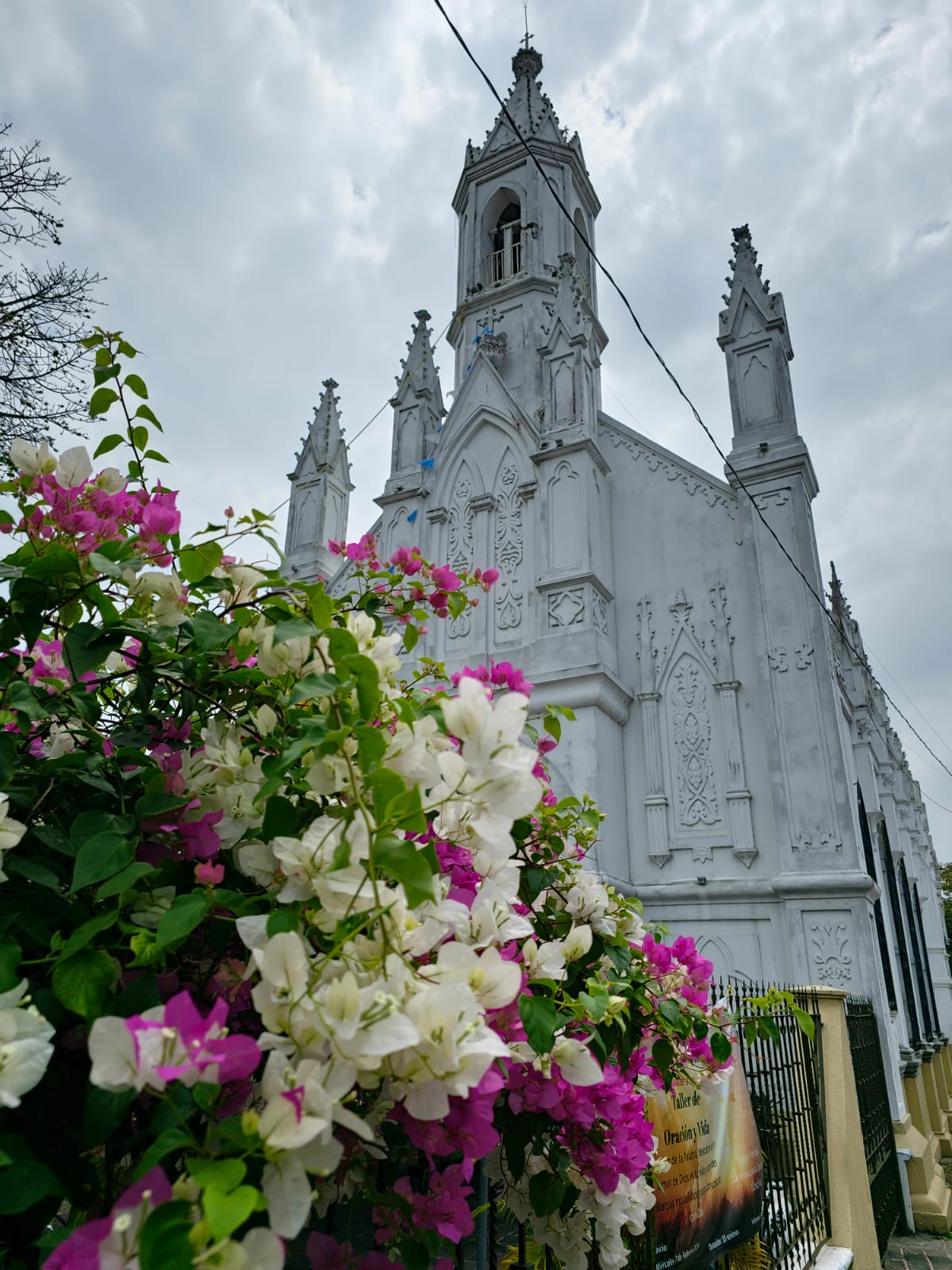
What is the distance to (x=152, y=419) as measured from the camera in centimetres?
152

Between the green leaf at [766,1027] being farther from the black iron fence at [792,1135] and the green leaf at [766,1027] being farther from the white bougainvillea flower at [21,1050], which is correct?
the black iron fence at [792,1135]

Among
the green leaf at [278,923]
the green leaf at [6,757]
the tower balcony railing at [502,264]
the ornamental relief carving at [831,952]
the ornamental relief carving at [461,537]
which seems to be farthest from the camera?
the tower balcony railing at [502,264]

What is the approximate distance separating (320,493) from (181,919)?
43.4 ft

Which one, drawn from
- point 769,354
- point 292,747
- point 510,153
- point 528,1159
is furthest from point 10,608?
point 510,153

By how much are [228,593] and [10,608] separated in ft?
1.05

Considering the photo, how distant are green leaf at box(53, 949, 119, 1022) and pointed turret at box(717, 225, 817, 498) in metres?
10.3

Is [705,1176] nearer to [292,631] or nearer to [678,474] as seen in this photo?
[292,631]

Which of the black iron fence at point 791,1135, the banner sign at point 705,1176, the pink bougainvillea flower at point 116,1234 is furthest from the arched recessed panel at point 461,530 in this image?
the pink bougainvillea flower at point 116,1234

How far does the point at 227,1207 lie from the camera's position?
0.55 m

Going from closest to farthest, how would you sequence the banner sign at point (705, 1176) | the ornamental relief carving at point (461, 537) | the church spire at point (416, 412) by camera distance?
the banner sign at point (705, 1176), the ornamental relief carving at point (461, 537), the church spire at point (416, 412)

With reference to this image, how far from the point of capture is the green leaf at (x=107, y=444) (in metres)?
1.45

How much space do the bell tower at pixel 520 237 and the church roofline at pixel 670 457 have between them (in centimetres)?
146

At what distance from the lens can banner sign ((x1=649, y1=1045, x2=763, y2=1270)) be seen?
2.31 metres

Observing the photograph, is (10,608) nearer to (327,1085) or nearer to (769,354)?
(327,1085)
